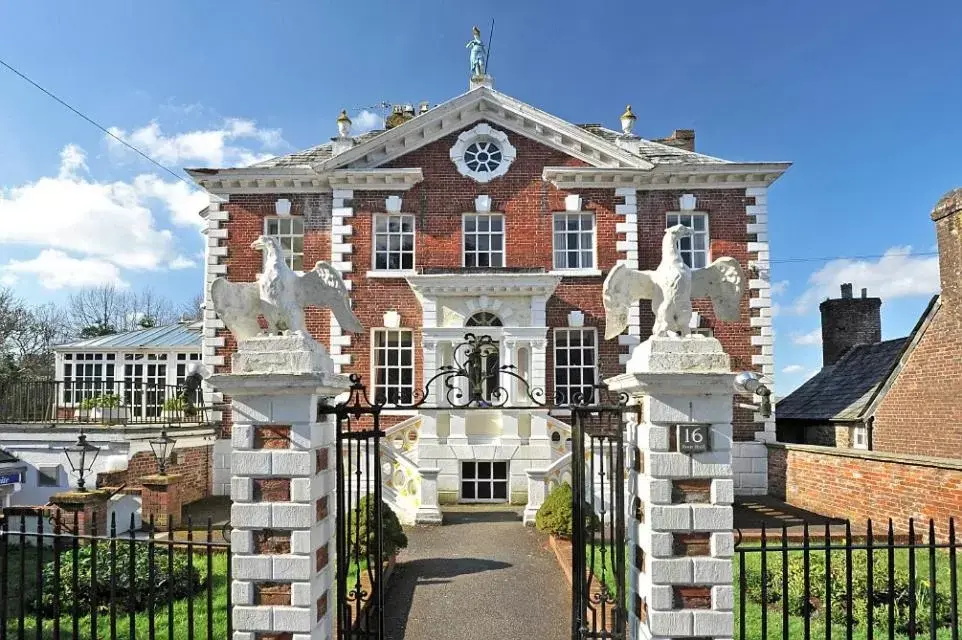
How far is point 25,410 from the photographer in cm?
1580

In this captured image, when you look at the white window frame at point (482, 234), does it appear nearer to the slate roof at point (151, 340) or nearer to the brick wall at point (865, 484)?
the brick wall at point (865, 484)

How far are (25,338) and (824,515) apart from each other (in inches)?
1671

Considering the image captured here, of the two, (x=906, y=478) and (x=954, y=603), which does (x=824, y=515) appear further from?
(x=954, y=603)

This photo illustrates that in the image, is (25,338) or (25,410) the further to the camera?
(25,338)

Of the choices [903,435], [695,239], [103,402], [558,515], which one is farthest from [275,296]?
[903,435]

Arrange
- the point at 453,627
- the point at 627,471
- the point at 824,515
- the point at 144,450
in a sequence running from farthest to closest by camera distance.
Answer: the point at 144,450 → the point at 824,515 → the point at 453,627 → the point at 627,471

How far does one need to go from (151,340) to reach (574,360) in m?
17.8

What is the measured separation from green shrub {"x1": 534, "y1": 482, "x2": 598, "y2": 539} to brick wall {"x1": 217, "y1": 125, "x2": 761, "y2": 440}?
6410 millimetres

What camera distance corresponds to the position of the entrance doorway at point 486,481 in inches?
568

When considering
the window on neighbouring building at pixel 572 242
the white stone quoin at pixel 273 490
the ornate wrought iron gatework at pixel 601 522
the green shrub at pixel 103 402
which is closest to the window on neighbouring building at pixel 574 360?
the window on neighbouring building at pixel 572 242

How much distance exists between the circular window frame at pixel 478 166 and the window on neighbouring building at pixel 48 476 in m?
12.6

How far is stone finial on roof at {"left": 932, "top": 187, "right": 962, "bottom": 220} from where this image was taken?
12.9 meters

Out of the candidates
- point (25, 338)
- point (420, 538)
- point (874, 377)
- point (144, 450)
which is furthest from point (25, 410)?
point (25, 338)

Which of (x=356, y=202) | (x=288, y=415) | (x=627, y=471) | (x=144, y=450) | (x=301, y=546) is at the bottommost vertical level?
(x=144, y=450)
